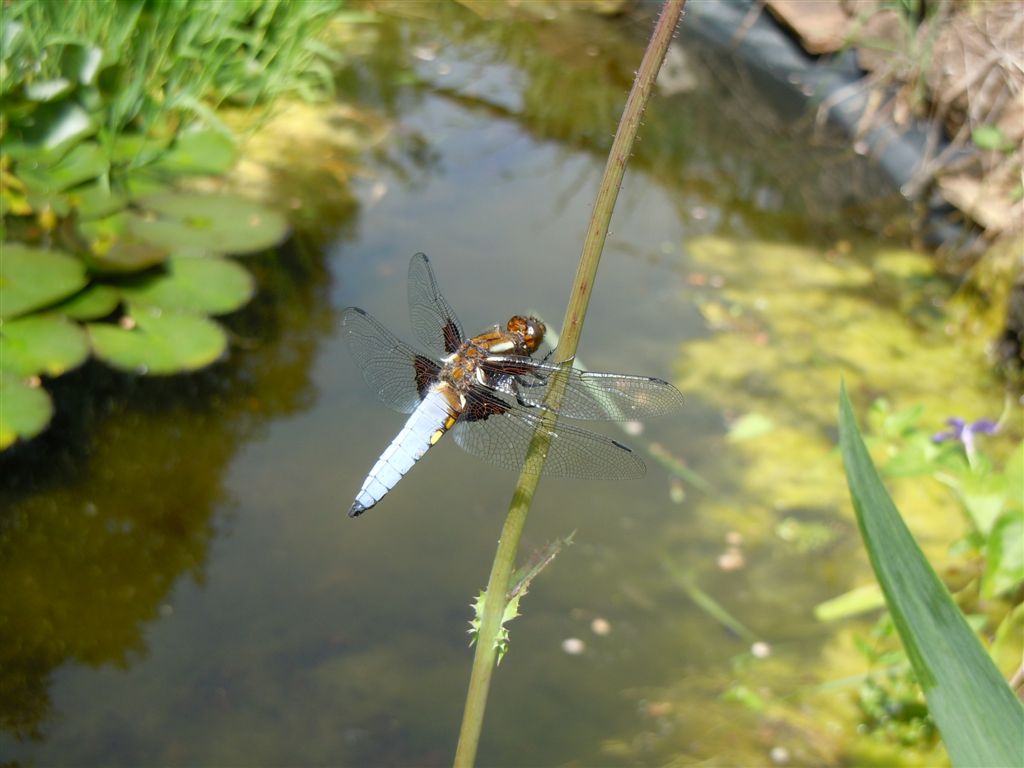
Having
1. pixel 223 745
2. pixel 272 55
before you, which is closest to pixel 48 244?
pixel 272 55

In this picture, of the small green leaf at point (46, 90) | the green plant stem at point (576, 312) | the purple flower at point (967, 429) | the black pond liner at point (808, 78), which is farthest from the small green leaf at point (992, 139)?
the green plant stem at point (576, 312)

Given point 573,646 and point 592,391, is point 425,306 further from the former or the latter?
point 573,646

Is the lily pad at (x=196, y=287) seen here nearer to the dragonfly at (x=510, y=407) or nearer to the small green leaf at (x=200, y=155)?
the small green leaf at (x=200, y=155)

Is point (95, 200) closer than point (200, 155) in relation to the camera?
Yes

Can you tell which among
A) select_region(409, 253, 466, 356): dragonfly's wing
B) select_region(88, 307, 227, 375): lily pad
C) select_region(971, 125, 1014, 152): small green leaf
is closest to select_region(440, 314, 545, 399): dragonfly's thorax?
select_region(409, 253, 466, 356): dragonfly's wing

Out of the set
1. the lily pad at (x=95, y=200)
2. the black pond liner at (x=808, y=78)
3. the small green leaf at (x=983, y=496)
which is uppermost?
the black pond liner at (x=808, y=78)

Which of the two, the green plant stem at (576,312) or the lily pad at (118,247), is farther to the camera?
the lily pad at (118,247)

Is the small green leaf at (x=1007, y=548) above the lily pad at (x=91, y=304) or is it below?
below

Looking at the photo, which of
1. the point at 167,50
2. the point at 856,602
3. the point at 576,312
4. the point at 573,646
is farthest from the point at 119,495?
the point at 576,312
